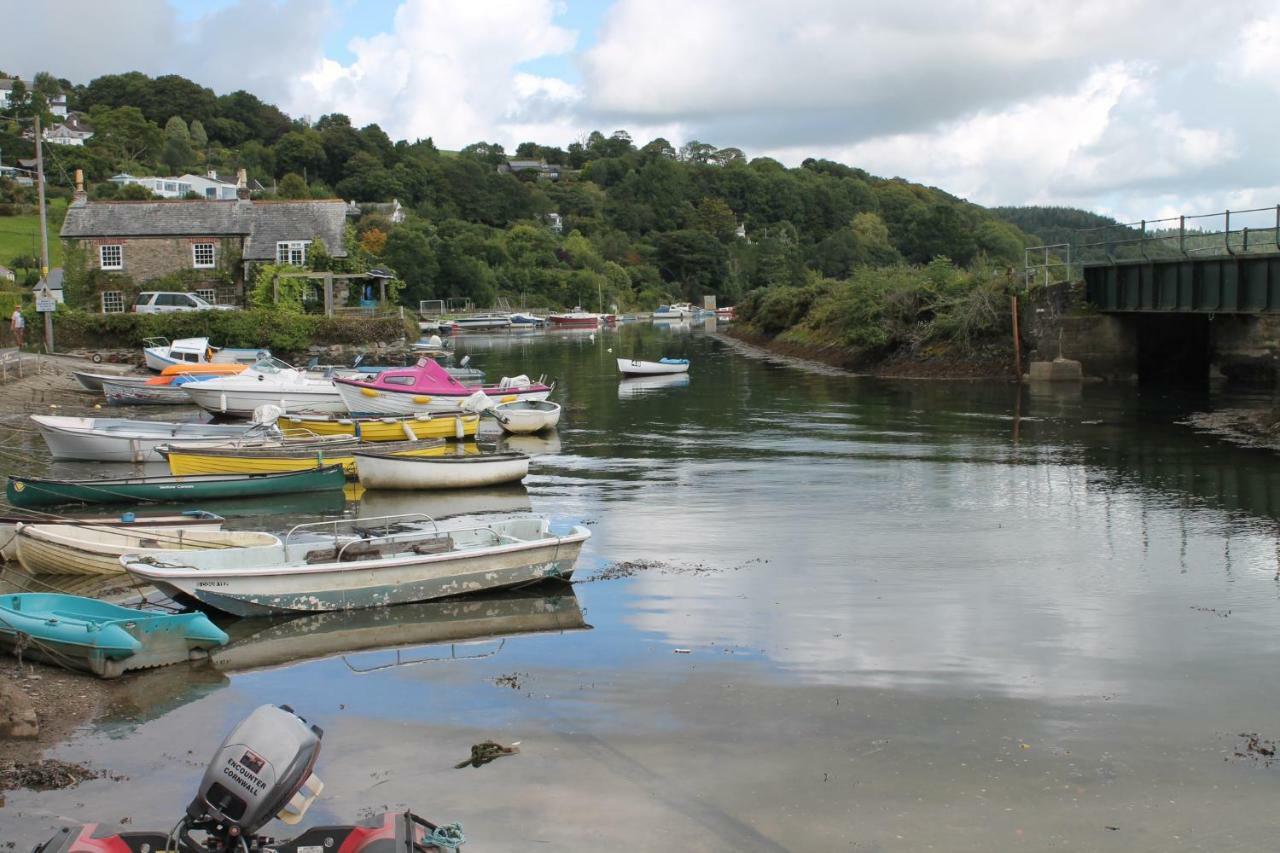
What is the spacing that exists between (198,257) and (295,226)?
551 cm

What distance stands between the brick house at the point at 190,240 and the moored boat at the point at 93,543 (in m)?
50.6

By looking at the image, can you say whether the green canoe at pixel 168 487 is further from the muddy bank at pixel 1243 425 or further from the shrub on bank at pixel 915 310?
the shrub on bank at pixel 915 310

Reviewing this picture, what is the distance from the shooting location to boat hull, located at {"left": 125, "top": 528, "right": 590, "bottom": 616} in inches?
594

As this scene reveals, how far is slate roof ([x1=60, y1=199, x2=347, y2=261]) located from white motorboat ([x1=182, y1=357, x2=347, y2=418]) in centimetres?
3199

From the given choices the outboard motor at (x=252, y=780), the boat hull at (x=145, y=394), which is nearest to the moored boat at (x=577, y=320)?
the boat hull at (x=145, y=394)

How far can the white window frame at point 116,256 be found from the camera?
65.6 m

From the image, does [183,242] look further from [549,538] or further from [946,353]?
[549,538]

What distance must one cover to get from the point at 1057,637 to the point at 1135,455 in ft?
52.7

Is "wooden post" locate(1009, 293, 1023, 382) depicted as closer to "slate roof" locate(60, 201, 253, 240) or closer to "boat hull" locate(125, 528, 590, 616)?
"boat hull" locate(125, 528, 590, 616)

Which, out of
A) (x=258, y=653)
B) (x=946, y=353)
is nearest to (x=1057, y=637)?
(x=258, y=653)

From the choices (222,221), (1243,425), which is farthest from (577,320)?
(1243,425)

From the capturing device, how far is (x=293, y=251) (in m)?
67.9

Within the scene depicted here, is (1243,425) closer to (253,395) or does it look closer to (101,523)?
(253,395)

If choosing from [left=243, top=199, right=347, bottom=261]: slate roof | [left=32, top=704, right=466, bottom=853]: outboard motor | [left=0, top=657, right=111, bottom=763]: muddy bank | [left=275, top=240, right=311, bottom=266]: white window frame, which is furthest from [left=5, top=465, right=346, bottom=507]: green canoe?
[left=243, top=199, right=347, bottom=261]: slate roof
